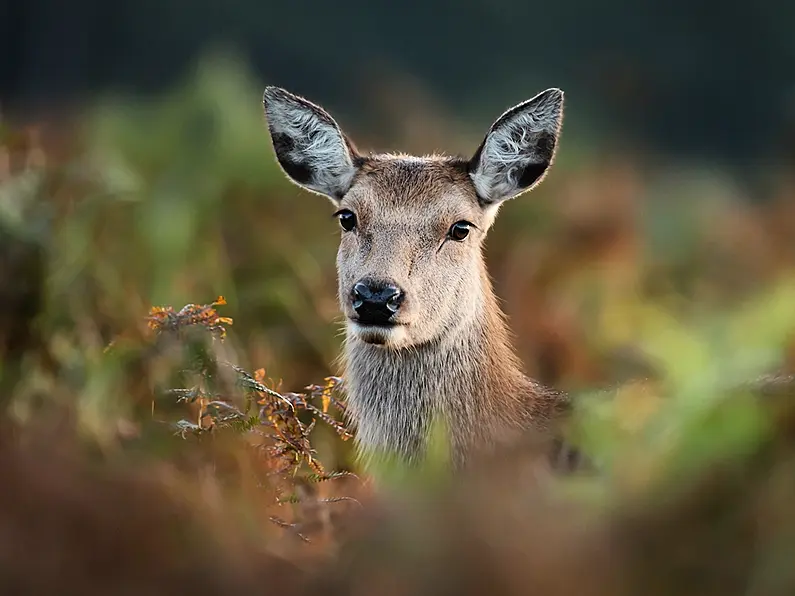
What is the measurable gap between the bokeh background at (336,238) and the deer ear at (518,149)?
1084 mm

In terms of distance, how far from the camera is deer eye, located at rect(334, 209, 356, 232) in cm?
612

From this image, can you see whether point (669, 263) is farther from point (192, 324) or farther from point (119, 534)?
point (119, 534)

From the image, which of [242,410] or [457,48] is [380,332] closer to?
[242,410]

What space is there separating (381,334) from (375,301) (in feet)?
0.58

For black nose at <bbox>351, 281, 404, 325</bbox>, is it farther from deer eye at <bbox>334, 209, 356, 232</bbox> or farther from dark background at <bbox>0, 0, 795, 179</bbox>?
dark background at <bbox>0, 0, 795, 179</bbox>

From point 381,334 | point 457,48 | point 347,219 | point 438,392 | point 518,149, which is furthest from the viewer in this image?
point 457,48

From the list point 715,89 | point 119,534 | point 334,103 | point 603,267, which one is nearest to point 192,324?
point 119,534

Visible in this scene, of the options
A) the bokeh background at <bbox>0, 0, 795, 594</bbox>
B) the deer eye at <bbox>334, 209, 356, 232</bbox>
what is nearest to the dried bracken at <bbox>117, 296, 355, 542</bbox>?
the bokeh background at <bbox>0, 0, 795, 594</bbox>

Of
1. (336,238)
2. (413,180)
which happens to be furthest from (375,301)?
(336,238)

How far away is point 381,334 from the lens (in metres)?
5.53

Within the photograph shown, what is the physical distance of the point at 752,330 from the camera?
5.16 meters

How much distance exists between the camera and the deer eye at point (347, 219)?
6.12 meters

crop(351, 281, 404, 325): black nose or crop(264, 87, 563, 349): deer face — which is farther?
crop(264, 87, 563, 349): deer face

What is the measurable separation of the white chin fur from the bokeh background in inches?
40.9
